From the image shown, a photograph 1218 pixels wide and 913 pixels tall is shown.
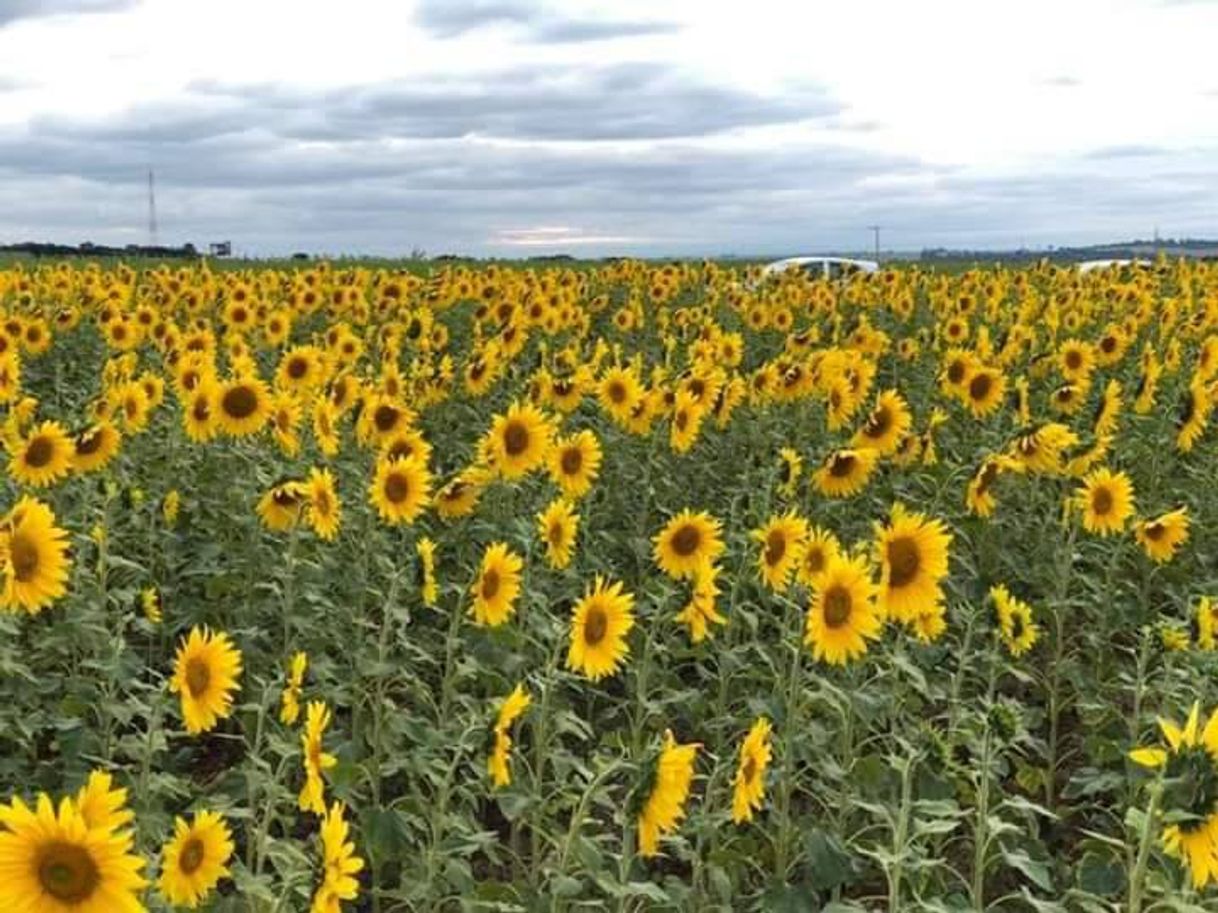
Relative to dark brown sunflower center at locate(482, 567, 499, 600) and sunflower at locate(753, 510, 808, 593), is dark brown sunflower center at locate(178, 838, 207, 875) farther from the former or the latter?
sunflower at locate(753, 510, 808, 593)

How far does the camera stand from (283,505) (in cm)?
493

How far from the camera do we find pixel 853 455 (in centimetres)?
506

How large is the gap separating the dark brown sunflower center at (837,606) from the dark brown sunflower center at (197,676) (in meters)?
1.56

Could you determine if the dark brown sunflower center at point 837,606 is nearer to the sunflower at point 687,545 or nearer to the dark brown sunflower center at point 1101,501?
the sunflower at point 687,545

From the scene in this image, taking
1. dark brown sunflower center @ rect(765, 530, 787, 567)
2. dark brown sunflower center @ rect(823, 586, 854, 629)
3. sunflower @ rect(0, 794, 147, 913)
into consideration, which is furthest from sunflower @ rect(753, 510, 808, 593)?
sunflower @ rect(0, 794, 147, 913)

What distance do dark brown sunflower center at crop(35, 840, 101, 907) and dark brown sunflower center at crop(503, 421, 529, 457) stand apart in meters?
3.77

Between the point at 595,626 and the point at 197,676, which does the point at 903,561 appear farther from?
the point at 197,676

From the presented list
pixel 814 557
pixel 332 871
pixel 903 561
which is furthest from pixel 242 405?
pixel 332 871

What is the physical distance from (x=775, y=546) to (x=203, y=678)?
66.8 inches

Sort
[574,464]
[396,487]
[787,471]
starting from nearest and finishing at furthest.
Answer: [396,487] → [787,471] → [574,464]

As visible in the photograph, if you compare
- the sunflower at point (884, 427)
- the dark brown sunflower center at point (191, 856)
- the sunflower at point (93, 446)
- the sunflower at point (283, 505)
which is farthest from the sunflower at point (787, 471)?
the dark brown sunflower center at point (191, 856)

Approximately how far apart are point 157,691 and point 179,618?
2.46 meters

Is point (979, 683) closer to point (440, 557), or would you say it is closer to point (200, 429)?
point (440, 557)

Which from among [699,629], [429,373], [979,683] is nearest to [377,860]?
[699,629]
